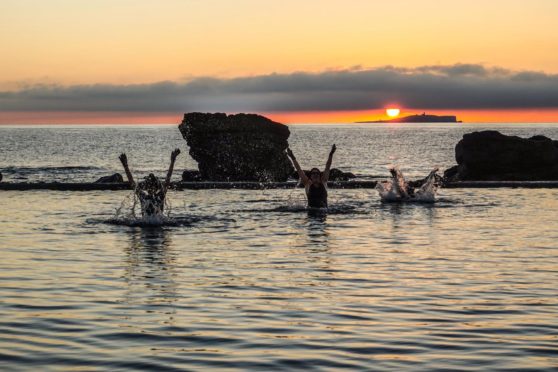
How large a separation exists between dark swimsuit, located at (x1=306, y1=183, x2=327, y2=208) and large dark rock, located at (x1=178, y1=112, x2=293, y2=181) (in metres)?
24.6

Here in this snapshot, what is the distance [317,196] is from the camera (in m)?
27.5

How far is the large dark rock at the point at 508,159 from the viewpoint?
160ft

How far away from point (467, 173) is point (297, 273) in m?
36.8

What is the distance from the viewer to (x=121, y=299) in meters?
12.3

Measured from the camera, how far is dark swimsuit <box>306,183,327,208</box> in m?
27.4

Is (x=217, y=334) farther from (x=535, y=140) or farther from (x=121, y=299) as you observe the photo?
(x=535, y=140)

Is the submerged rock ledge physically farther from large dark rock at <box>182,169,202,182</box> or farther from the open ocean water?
large dark rock at <box>182,169,202,182</box>

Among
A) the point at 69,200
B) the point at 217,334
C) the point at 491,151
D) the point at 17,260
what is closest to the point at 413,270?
the point at 217,334

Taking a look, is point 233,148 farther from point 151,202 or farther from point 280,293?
point 280,293

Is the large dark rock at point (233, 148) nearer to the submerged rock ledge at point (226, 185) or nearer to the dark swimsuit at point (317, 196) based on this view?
the submerged rock ledge at point (226, 185)

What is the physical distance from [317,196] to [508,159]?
24.6 m

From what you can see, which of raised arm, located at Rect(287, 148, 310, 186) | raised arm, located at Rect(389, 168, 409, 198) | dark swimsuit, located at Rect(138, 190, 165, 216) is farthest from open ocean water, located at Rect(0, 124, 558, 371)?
raised arm, located at Rect(389, 168, 409, 198)

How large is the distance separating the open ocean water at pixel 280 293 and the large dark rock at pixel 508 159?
2464 centimetres

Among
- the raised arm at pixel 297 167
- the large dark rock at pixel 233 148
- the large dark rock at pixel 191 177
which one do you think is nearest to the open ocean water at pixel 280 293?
the raised arm at pixel 297 167
